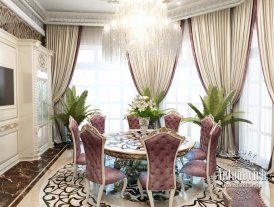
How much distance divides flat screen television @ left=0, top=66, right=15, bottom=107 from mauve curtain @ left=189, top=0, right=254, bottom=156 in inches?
158

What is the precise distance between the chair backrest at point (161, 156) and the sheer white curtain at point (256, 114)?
2.68 metres

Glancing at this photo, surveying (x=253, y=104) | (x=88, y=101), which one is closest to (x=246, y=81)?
(x=253, y=104)

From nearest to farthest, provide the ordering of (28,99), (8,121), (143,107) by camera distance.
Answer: (143,107) < (8,121) < (28,99)

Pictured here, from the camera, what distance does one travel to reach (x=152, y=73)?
A: 6652 mm

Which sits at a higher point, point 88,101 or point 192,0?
point 192,0

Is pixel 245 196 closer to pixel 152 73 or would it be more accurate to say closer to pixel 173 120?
pixel 173 120

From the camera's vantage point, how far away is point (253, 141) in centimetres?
516

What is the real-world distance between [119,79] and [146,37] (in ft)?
10.00

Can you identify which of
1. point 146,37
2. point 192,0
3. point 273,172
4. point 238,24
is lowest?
point 273,172

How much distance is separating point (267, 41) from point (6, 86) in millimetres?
4596

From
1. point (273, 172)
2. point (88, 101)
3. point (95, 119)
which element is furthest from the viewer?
point (88, 101)

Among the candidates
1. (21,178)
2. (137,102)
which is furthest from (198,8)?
(21,178)

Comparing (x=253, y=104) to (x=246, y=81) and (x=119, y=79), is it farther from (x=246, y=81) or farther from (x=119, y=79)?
(x=119, y=79)

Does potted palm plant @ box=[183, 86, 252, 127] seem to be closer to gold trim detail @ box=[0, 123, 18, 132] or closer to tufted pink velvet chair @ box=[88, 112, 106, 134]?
tufted pink velvet chair @ box=[88, 112, 106, 134]
